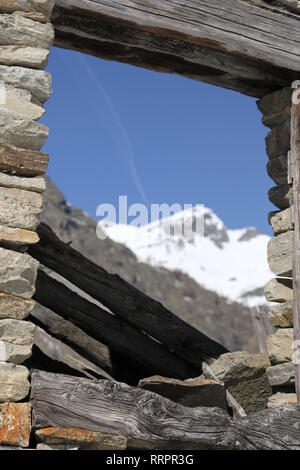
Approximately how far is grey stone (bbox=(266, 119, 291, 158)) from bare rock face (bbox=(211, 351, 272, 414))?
1.34 m

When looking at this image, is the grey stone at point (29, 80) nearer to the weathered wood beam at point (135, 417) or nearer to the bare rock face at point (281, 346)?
the weathered wood beam at point (135, 417)

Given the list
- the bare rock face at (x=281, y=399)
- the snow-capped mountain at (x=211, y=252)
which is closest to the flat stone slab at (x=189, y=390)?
the bare rock face at (x=281, y=399)

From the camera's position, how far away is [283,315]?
4.95m

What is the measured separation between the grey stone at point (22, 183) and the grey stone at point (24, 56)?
578 mm

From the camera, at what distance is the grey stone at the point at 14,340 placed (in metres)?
3.53

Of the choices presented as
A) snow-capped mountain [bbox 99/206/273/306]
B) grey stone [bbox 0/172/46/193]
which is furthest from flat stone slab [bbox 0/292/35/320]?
snow-capped mountain [bbox 99/206/273/306]

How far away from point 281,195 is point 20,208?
2.04 metres

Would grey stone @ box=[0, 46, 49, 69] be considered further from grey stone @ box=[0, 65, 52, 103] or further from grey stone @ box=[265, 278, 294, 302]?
grey stone @ box=[265, 278, 294, 302]

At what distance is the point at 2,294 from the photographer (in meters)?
3.60

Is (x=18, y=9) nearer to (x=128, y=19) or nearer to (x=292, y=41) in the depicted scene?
(x=128, y=19)

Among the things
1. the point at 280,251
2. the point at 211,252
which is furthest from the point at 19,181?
the point at 211,252

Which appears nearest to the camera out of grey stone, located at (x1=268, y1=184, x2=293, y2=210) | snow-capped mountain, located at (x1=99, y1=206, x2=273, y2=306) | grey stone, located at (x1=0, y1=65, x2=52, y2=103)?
grey stone, located at (x1=0, y1=65, x2=52, y2=103)

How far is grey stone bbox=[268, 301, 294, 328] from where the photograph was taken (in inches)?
194

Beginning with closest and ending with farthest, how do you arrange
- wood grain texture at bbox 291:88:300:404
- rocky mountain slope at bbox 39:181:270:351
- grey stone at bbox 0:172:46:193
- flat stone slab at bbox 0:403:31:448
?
flat stone slab at bbox 0:403:31:448 → grey stone at bbox 0:172:46:193 → wood grain texture at bbox 291:88:300:404 → rocky mountain slope at bbox 39:181:270:351
